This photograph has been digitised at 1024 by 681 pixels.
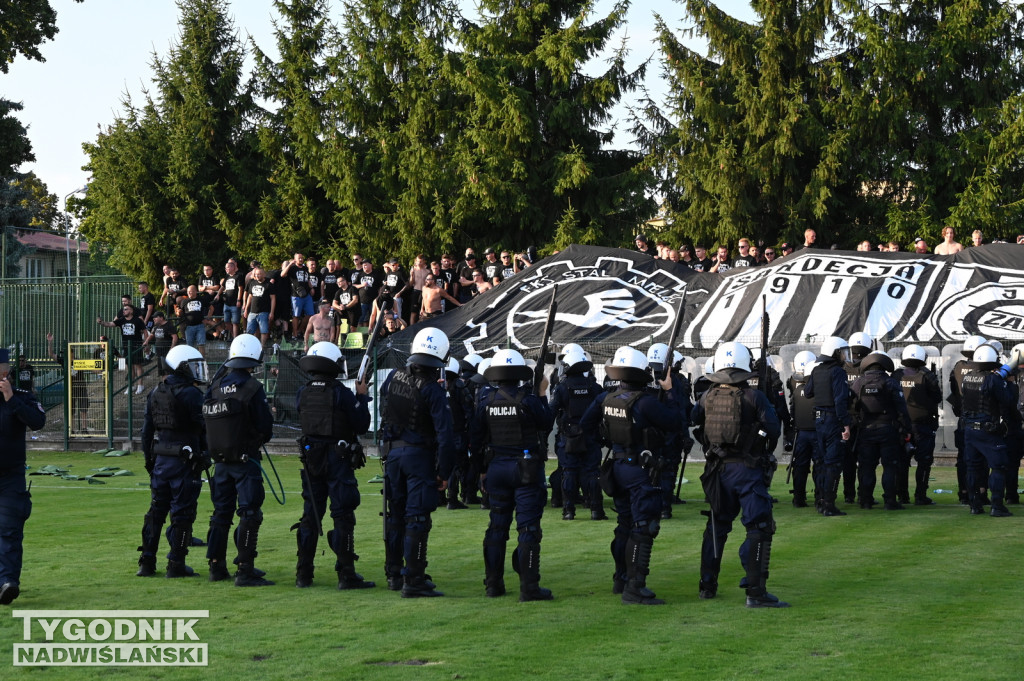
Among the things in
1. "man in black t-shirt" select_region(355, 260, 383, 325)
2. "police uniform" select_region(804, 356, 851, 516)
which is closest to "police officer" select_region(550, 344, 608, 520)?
"police uniform" select_region(804, 356, 851, 516)

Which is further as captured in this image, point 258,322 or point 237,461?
point 258,322

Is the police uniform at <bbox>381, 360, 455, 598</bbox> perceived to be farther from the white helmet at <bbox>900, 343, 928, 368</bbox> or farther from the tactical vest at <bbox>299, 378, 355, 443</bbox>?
the white helmet at <bbox>900, 343, 928, 368</bbox>

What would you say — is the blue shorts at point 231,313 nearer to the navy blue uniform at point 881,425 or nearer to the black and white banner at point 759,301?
the black and white banner at point 759,301

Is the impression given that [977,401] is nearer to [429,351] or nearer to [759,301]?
[429,351]

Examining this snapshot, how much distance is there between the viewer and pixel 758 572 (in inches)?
365

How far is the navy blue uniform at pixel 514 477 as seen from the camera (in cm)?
967

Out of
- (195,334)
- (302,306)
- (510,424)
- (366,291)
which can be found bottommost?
(510,424)

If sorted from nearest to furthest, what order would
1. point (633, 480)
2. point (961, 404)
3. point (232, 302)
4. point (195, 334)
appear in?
point (633, 480) → point (961, 404) → point (195, 334) → point (232, 302)

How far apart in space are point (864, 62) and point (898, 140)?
2.22 m

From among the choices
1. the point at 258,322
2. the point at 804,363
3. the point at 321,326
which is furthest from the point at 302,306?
the point at 804,363

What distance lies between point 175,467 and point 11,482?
1.83 metres

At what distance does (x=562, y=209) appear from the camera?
3566 cm

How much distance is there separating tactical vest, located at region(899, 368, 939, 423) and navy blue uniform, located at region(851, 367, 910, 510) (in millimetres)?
745

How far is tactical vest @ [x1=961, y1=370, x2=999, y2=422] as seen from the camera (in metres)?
14.7
